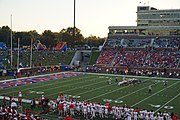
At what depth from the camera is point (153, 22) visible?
7006 centimetres

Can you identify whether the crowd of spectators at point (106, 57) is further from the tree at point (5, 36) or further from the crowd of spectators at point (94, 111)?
the tree at point (5, 36)

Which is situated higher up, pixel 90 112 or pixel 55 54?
pixel 55 54

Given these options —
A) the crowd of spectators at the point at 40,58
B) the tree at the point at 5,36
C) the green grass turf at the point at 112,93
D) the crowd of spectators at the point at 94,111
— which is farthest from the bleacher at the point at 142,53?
the tree at the point at 5,36

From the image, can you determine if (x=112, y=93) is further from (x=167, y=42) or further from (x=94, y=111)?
(x=167, y=42)

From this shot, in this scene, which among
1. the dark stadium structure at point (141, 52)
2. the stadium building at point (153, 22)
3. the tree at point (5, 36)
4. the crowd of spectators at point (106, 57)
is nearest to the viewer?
the dark stadium structure at point (141, 52)

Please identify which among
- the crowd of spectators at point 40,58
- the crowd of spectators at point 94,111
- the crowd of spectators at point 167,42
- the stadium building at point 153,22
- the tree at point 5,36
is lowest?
the crowd of spectators at point 94,111

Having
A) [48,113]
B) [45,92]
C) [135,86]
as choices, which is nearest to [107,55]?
[135,86]

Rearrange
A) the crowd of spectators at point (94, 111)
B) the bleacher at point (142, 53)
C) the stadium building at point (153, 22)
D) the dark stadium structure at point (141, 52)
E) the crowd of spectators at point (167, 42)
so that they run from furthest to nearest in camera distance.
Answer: the stadium building at point (153, 22) < the crowd of spectators at point (167, 42) < the bleacher at point (142, 53) < the dark stadium structure at point (141, 52) < the crowd of spectators at point (94, 111)

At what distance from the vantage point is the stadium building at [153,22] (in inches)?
2413

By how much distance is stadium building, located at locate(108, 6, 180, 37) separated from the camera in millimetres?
61281

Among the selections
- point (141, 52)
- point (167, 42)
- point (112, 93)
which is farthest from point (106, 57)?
point (112, 93)

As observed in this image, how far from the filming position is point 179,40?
50062 mm

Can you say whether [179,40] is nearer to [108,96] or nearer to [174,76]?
[174,76]

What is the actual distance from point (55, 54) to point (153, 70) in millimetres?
17929
